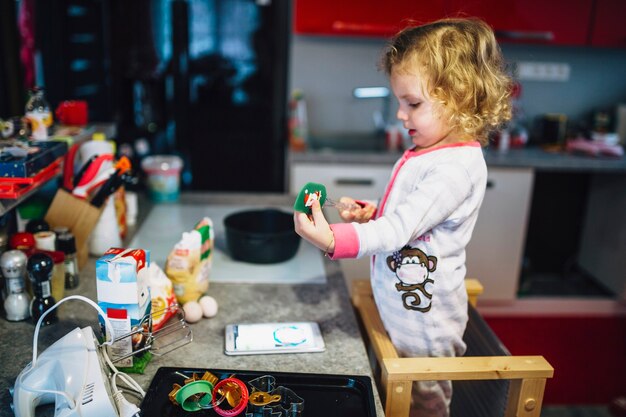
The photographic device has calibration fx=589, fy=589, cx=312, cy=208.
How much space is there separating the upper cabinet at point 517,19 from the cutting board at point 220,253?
3.60ft

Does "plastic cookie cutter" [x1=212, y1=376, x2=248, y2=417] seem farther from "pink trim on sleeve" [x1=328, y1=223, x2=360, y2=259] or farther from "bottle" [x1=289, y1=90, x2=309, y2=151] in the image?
"bottle" [x1=289, y1=90, x2=309, y2=151]

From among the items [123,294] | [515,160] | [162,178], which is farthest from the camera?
[515,160]

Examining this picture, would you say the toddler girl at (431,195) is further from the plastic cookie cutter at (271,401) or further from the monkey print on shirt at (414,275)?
the plastic cookie cutter at (271,401)

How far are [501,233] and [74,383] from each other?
7.04 feet

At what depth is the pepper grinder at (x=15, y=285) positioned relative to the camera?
3.65 ft

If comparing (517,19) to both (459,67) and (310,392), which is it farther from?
(310,392)

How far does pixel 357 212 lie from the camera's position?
A: 126cm

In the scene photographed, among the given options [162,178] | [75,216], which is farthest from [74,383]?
[162,178]

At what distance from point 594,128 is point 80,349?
282cm

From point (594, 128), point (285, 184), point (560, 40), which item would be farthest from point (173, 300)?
point (594, 128)

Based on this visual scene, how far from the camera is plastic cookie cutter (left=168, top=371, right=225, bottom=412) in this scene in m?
0.89

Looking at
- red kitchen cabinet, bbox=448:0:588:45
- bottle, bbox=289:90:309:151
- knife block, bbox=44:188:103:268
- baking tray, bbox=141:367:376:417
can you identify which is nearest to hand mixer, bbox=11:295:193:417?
baking tray, bbox=141:367:376:417

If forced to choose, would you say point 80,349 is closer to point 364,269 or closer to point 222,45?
point 364,269

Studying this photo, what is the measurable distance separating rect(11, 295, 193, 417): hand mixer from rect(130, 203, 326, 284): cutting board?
47 centimetres
